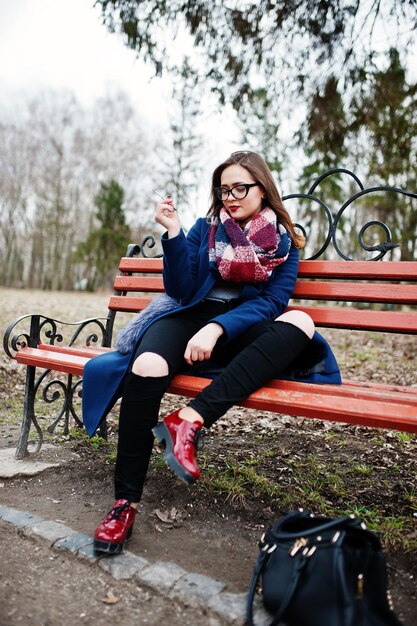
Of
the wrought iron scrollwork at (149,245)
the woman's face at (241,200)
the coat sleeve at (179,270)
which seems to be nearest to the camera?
the coat sleeve at (179,270)

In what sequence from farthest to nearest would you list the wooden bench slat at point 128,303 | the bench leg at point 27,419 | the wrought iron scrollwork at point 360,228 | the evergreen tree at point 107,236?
the evergreen tree at point 107,236, the wooden bench slat at point 128,303, the bench leg at point 27,419, the wrought iron scrollwork at point 360,228

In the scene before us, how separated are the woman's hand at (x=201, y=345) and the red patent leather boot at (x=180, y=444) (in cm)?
33

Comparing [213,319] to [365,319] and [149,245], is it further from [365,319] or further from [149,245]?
[149,245]

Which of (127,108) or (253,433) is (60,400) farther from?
(127,108)

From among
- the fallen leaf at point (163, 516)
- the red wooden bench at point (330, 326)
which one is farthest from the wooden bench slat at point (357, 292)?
the fallen leaf at point (163, 516)

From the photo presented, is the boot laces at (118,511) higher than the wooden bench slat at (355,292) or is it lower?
lower

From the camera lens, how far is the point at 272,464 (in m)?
3.12

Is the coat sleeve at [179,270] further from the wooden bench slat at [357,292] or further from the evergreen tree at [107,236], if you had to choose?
the evergreen tree at [107,236]

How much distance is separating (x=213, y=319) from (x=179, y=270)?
1.09 ft

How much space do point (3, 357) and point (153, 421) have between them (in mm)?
4075

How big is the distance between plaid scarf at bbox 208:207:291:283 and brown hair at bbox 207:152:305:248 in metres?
0.06

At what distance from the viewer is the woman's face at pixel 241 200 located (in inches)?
105

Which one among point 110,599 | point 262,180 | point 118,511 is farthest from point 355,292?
point 110,599

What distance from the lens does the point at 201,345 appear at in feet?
7.22
